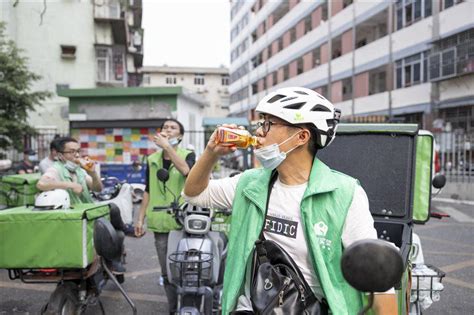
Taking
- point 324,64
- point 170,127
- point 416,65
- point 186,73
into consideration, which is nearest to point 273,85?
point 324,64

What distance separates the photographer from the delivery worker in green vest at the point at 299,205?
1.89 meters

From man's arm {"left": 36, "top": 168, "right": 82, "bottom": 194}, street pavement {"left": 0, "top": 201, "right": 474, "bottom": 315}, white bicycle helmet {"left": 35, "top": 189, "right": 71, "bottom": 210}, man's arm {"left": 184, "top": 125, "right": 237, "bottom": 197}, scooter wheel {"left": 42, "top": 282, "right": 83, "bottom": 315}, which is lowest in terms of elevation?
street pavement {"left": 0, "top": 201, "right": 474, "bottom": 315}

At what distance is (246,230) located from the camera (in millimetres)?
2066

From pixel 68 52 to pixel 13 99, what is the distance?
38.7 ft

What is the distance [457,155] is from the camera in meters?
13.5

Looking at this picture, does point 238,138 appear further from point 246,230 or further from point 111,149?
point 111,149

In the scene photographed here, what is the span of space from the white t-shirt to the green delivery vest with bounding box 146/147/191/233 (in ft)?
7.33

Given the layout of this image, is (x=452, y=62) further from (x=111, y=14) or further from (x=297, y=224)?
(x=297, y=224)

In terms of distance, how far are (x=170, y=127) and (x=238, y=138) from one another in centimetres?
246

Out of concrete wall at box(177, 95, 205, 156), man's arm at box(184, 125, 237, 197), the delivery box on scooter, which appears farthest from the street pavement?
concrete wall at box(177, 95, 205, 156)

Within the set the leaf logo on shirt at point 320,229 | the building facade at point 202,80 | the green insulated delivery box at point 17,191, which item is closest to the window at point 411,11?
the green insulated delivery box at point 17,191

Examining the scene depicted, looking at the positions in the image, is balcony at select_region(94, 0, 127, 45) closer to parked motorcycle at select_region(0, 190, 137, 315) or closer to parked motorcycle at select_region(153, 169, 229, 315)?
parked motorcycle at select_region(153, 169, 229, 315)

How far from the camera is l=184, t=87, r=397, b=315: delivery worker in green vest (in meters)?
1.89

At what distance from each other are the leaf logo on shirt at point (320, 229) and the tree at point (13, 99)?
13.0 meters
